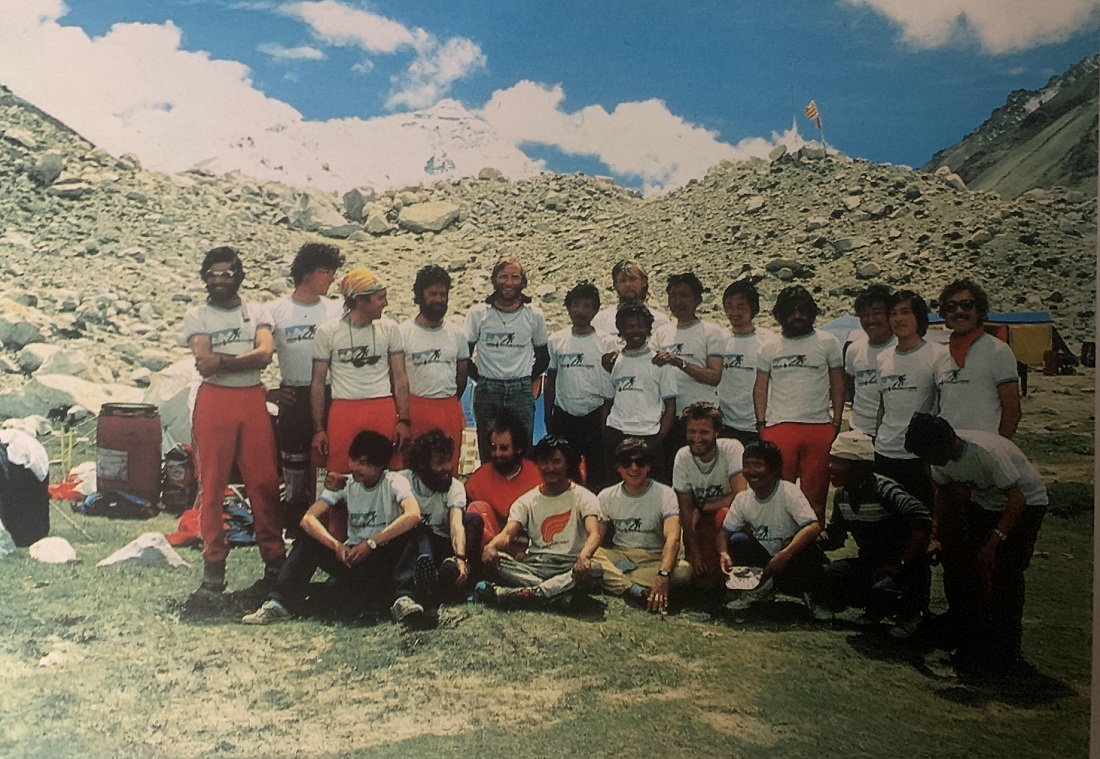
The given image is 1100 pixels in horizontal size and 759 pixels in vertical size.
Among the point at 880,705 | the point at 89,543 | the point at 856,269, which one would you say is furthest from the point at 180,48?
the point at 880,705

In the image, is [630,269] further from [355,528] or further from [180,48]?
[180,48]

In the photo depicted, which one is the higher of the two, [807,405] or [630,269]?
[630,269]

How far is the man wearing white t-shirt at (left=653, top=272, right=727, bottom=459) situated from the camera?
9.61 ft

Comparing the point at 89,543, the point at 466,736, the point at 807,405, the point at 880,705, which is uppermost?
the point at 807,405

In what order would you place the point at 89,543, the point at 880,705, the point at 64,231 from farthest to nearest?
the point at 64,231
the point at 89,543
the point at 880,705

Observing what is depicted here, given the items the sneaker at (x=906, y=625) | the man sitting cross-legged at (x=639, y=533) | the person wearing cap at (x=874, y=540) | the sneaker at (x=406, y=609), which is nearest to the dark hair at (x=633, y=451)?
the man sitting cross-legged at (x=639, y=533)

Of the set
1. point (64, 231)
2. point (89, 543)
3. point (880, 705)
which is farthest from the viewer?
point (64, 231)

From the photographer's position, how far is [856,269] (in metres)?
2.99

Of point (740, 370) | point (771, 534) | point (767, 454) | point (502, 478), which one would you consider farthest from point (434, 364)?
point (771, 534)

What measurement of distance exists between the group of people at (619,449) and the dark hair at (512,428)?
1 centimetres

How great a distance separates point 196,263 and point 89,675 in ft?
5.04

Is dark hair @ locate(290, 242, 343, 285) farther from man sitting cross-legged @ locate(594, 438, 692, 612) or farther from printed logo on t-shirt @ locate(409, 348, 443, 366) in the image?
man sitting cross-legged @ locate(594, 438, 692, 612)

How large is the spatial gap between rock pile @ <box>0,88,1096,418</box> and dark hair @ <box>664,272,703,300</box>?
4 centimetres

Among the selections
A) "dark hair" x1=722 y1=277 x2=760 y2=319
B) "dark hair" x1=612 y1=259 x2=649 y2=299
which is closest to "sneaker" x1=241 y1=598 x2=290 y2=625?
"dark hair" x1=612 y1=259 x2=649 y2=299
